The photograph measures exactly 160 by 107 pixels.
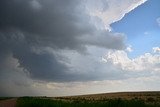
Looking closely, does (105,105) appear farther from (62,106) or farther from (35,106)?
(35,106)

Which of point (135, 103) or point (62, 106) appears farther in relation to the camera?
point (62, 106)

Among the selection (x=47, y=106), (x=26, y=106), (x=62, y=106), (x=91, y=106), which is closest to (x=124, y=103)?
(x=91, y=106)

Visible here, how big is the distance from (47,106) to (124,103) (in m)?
9.51

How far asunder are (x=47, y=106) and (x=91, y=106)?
6.83 metres

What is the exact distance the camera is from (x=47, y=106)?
3375 centimetres

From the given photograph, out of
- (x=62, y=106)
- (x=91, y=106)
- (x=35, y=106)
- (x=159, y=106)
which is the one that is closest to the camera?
(x=159, y=106)

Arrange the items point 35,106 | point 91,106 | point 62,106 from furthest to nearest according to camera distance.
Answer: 1. point 35,106
2. point 62,106
3. point 91,106

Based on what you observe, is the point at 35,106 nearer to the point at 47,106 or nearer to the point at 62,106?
the point at 47,106

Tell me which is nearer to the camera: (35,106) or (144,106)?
(144,106)

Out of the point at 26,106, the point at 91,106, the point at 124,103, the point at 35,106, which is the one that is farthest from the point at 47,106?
the point at 124,103

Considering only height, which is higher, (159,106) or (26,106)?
(26,106)

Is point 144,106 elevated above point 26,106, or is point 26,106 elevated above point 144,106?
point 26,106

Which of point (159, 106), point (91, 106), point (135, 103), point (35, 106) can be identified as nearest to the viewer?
point (159, 106)

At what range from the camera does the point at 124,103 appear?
1062 inches
